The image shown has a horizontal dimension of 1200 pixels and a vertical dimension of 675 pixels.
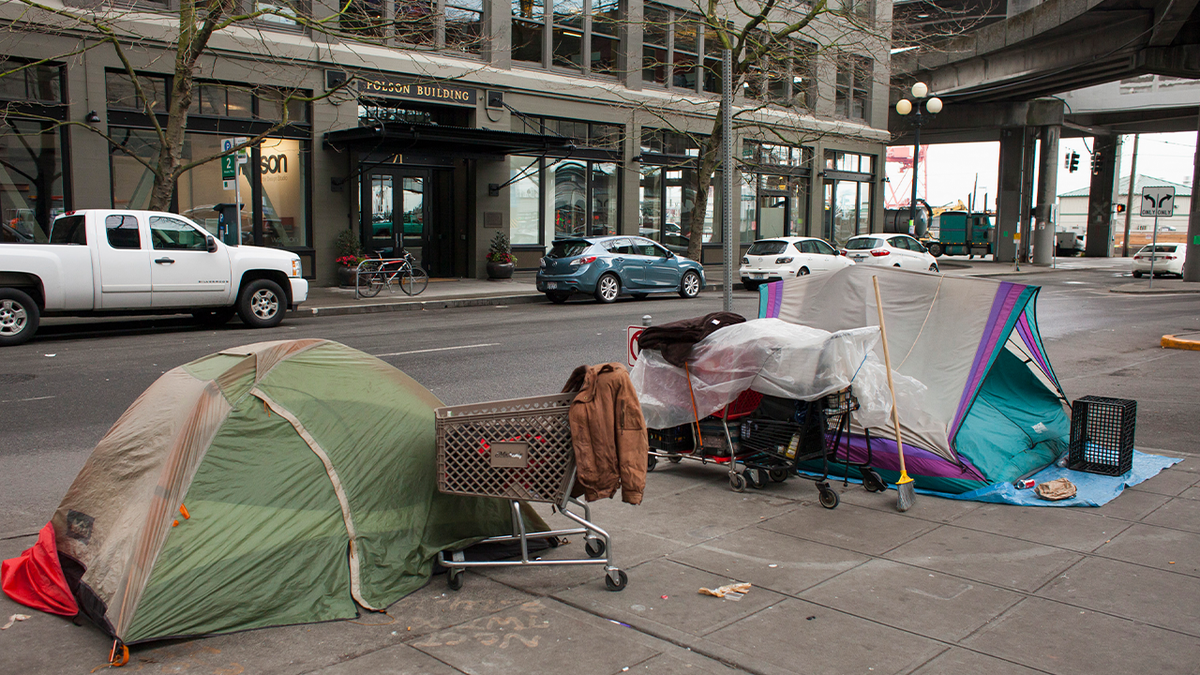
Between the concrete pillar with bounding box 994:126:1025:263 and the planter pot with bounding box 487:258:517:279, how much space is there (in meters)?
31.3

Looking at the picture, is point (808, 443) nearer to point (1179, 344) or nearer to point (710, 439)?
point (710, 439)

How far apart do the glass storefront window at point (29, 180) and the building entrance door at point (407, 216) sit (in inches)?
262

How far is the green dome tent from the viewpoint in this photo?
3.86 meters

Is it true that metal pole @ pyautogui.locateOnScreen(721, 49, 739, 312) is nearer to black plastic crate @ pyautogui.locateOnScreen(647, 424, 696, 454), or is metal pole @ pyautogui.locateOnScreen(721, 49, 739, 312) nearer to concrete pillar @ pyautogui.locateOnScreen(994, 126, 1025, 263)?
black plastic crate @ pyautogui.locateOnScreen(647, 424, 696, 454)

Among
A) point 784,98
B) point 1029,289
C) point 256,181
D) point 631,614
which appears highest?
point 784,98

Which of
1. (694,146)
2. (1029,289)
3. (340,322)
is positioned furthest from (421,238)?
(1029,289)

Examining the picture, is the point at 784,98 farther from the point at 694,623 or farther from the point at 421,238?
the point at 694,623

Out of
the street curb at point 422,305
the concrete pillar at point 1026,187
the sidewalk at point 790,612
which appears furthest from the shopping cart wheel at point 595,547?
the concrete pillar at point 1026,187

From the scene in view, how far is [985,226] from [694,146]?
24.9m

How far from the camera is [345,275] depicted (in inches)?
827

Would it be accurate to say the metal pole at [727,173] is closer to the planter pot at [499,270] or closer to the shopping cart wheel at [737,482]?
the shopping cart wheel at [737,482]

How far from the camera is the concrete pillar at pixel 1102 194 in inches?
1994

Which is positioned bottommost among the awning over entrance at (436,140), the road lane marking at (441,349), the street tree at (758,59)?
the road lane marking at (441,349)

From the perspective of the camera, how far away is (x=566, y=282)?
19656mm
